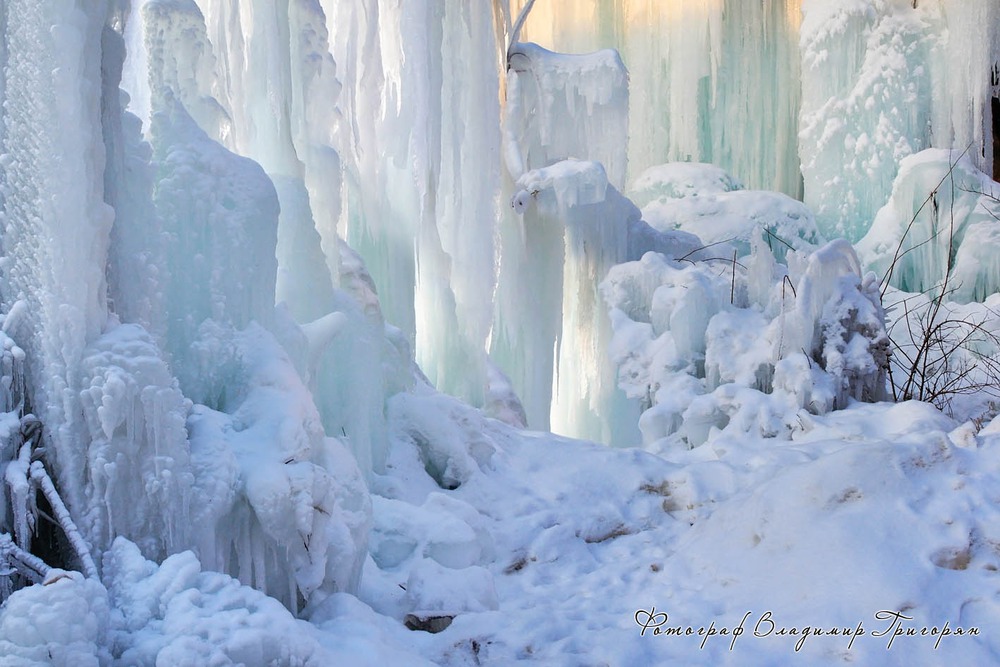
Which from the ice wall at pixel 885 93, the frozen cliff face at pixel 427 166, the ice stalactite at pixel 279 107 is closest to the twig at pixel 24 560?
the ice stalactite at pixel 279 107

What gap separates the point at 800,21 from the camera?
38.3 ft

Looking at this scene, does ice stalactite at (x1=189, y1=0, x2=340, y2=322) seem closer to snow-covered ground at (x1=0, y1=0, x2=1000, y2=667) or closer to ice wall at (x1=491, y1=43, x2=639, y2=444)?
snow-covered ground at (x1=0, y1=0, x2=1000, y2=667)

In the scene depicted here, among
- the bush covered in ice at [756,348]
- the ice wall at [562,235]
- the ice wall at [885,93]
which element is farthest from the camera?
the ice wall at [885,93]

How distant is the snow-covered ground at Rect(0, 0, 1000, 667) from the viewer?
3.08 metres

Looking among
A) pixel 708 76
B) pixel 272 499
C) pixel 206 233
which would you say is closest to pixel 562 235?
pixel 708 76

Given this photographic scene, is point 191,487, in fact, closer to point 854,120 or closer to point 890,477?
point 890,477

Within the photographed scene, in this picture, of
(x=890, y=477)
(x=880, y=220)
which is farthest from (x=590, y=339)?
(x=890, y=477)

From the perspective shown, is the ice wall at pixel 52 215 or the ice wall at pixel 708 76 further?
the ice wall at pixel 708 76

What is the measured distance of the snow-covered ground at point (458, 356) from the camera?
308 centimetres

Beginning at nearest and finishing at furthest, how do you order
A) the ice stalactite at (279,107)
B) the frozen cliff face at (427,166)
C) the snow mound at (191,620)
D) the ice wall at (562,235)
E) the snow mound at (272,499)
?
the snow mound at (191,620) → the snow mound at (272,499) → the ice stalactite at (279,107) → the frozen cliff face at (427,166) → the ice wall at (562,235)

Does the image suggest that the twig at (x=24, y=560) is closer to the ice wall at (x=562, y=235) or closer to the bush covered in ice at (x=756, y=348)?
the bush covered in ice at (x=756, y=348)

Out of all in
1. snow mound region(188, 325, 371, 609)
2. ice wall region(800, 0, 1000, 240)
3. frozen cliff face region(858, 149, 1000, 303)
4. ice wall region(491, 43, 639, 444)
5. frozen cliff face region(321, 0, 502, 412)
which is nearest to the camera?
snow mound region(188, 325, 371, 609)

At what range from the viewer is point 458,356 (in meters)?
7.60

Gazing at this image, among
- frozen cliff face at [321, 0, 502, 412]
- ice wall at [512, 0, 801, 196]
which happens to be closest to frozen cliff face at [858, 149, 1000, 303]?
ice wall at [512, 0, 801, 196]
